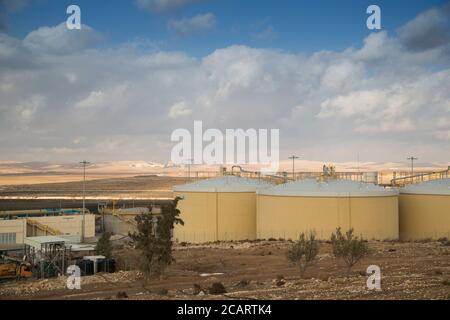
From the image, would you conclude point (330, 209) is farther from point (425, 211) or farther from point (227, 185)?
point (227, 185)

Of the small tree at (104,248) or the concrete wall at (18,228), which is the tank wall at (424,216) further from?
the concrete wall at (18,228)

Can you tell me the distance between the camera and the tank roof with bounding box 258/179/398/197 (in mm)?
41500

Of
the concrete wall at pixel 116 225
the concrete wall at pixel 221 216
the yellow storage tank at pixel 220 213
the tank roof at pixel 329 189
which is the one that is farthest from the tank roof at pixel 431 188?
the concrete wall at pixel 116 225

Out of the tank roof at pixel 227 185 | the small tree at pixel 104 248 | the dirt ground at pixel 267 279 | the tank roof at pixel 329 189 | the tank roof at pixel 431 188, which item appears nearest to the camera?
the dirt ground at pixel 267 279

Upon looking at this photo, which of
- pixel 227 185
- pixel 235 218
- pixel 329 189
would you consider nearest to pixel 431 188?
pixel 329 189

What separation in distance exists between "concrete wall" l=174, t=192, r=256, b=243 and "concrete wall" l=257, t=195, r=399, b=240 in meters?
4.30

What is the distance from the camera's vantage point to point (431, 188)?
4503cm

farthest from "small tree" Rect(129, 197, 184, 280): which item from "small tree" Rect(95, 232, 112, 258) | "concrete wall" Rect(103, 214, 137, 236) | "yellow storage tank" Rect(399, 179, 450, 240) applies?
"concrete wall" Rect(103, 214, 137, 236)

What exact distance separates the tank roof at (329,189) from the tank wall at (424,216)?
9.28 feet

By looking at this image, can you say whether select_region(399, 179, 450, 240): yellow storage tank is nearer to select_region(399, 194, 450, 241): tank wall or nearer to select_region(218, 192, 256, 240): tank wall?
select_region(399, 194, 450, 241): tank wall

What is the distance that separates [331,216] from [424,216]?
9026mm

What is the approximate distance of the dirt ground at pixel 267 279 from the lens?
21.3 metres
